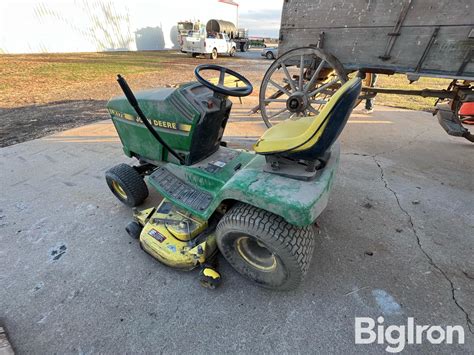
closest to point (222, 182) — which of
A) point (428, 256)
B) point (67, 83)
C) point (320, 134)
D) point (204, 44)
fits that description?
point (320, 134)

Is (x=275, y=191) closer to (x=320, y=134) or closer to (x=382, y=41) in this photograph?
(x=320, y=134)

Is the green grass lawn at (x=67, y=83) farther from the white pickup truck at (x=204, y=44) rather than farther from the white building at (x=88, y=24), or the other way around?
the white pickup truck at (x=204, y=44)

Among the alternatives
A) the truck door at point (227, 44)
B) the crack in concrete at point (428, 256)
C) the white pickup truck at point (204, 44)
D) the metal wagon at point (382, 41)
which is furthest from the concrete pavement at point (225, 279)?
the truck door at point (227, 44)

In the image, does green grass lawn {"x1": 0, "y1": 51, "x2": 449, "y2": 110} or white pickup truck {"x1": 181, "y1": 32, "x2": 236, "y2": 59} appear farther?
white pickup truck {"x1": 181, "y1": 32, "x2": 236, "y2": 59}

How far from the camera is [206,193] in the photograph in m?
2.02

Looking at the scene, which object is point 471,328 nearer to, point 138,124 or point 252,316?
point 252,316

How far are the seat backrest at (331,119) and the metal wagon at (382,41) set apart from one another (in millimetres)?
2220

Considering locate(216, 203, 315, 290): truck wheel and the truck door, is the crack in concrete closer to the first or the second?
locate(216, 203, 315, 290): truck wheel

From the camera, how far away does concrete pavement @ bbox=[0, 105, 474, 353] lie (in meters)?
1.52

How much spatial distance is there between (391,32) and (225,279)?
10.6ft

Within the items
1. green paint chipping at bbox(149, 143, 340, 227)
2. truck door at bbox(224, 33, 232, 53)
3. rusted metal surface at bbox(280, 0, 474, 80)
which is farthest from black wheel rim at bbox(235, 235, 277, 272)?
truck door at bbox(224, 33, 232, 53)

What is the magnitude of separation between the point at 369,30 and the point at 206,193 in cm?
284

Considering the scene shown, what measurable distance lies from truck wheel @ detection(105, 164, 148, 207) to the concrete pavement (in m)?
0.17

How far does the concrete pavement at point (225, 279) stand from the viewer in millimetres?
1519
